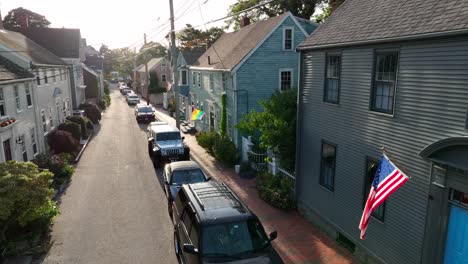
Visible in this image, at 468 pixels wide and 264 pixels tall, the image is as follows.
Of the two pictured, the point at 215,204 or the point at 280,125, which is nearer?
the point at 215,204

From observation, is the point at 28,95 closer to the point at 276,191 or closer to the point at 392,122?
the point at 276,191

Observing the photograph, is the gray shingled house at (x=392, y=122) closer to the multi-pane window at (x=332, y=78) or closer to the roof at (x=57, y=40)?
the multi-pane window at (x=332, y=78)

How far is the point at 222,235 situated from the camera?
812 cm

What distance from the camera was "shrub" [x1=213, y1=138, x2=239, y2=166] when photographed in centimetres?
2016

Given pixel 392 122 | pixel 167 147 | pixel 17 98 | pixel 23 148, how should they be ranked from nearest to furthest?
pixel 392 122 < pixel 17 98 < pixel 23 148 < pixel 167 147

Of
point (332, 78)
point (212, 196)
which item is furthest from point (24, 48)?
point (332, 78)

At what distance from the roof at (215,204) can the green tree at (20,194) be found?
468 centimetres

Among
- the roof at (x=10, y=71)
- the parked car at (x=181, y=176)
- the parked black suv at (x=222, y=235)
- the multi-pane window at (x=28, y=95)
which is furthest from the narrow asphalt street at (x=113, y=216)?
the roof at (x=10, y=71)

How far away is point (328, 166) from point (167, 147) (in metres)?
11.4

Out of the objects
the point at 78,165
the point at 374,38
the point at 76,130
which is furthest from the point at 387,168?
the point at 76,130

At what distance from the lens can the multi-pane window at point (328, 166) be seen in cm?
1136

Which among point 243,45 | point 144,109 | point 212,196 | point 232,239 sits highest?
point 243,45

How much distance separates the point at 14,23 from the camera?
61.6m

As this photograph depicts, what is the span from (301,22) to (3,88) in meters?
17.9
